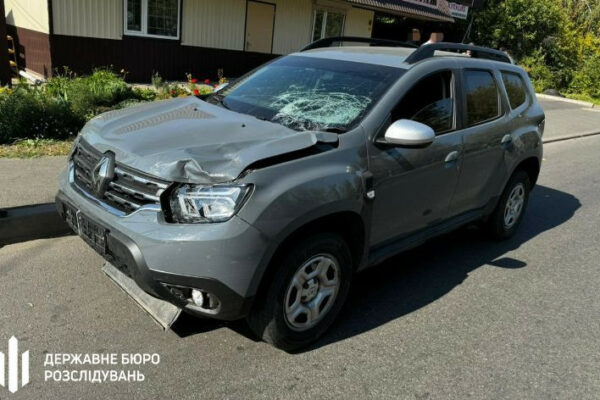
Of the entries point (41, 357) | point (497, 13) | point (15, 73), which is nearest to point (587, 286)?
point (41, 357)

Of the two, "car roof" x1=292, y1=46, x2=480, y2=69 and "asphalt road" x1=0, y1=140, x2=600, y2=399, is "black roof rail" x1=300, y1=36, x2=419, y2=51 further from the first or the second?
"asphalt road" x1=0, y1=140, x2=600, y2=399

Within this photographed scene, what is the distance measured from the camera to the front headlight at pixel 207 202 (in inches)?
106

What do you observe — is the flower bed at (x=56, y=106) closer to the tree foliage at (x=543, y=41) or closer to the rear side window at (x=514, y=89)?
the rear side window at (x=514, y=89)

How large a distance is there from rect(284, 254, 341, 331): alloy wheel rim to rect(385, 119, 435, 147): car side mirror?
2.83 feet

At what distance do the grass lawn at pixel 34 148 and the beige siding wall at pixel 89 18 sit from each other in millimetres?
6114

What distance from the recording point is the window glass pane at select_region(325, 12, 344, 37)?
1903 centimetres

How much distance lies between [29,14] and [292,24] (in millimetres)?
8241

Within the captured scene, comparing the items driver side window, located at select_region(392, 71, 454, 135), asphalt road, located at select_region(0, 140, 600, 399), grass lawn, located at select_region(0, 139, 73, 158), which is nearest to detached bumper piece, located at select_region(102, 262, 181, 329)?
asphalt road, located at select_region(0, 140, 600, 399)

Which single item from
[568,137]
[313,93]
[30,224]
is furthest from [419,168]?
[568,137]

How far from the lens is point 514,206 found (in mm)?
5324

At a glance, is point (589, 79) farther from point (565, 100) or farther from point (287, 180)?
point (287, 180)

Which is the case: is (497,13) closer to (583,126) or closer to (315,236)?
(583,126)

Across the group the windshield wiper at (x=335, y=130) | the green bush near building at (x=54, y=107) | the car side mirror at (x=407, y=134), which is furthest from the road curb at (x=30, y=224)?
the car side mirror at (x=407, y=134)

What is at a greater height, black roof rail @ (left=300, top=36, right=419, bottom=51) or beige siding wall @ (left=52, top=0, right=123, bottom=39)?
black roof rail @ (left=300, top=36, right=419, bottom=51)
